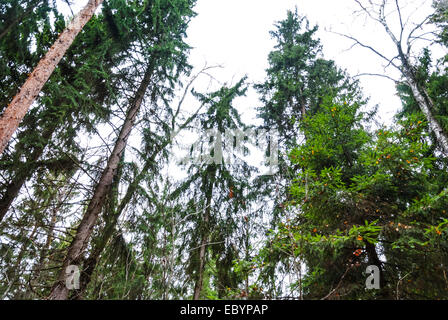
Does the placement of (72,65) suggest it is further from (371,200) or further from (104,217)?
(371,200)

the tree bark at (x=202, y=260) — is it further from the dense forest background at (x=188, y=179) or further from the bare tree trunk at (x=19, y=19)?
the bare tree trunk at (x=19, y=19)

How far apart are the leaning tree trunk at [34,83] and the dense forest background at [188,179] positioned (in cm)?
3

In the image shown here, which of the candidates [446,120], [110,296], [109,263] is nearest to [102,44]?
[109,263]

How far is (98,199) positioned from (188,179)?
11.7 feet

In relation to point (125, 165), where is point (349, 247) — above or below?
below

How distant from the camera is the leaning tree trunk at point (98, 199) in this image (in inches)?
174

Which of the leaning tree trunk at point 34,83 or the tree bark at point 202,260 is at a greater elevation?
the leaning tree trunk at point 34,83

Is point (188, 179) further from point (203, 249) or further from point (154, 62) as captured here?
point (154, 62)

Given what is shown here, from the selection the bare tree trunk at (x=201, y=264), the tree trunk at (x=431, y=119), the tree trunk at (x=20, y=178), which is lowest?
the bare tree trunk at (x=201, y=264)

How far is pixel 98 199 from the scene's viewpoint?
5.64m

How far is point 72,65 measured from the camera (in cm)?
737

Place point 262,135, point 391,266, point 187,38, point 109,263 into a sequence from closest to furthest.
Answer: point 391,266
point 109,263
point 187,38
point 262,135

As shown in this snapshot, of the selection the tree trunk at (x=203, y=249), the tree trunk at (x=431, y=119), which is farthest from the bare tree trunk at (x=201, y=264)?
the tree trunk at (x=431, y=119)

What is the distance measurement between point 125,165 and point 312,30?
38.6 ft
